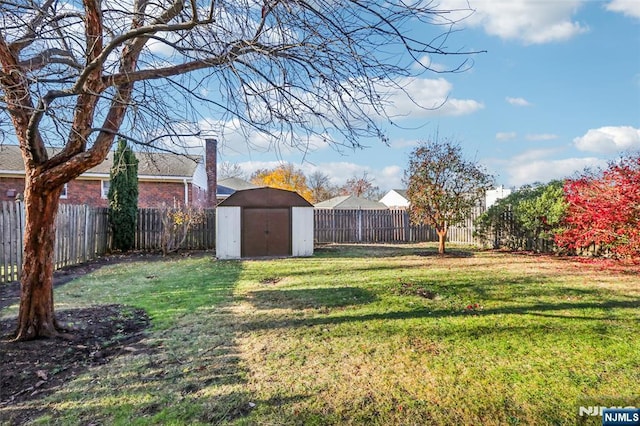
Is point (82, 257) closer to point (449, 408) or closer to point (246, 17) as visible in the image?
point (246, 17)

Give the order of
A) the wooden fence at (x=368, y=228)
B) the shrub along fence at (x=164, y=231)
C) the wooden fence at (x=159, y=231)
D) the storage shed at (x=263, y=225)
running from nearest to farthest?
the shrub along fence at (x=164, y=231)
the storage shed at (x=263, y=225)
the wooden fence at (x=159, y=231)
the wooden fence at (x=368, y=228)

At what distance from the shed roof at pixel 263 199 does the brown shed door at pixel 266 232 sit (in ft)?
0.68

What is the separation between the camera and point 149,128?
166 inches

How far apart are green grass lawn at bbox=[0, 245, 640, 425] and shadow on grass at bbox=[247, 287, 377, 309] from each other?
1.2 inches

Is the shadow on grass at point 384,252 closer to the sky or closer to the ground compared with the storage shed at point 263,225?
closer to the ground

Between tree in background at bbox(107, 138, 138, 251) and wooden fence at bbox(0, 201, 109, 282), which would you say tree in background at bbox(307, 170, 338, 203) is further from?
wooden fence at bbox(0, 201, 109, 282)

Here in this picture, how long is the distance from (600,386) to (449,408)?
1284 mm

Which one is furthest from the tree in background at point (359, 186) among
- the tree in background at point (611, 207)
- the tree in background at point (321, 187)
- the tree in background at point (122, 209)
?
the tree in background at point (611, 207)

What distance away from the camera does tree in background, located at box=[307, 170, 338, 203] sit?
1741 inches

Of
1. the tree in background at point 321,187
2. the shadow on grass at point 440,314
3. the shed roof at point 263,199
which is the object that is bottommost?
the shadow on grass at point 440,314

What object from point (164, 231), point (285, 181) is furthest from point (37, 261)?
point (285, 181)

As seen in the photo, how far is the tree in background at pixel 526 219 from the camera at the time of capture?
1159cm

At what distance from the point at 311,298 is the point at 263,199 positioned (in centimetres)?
694

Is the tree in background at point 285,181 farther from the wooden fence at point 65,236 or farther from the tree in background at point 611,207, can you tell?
the tree in background at point 611,207
